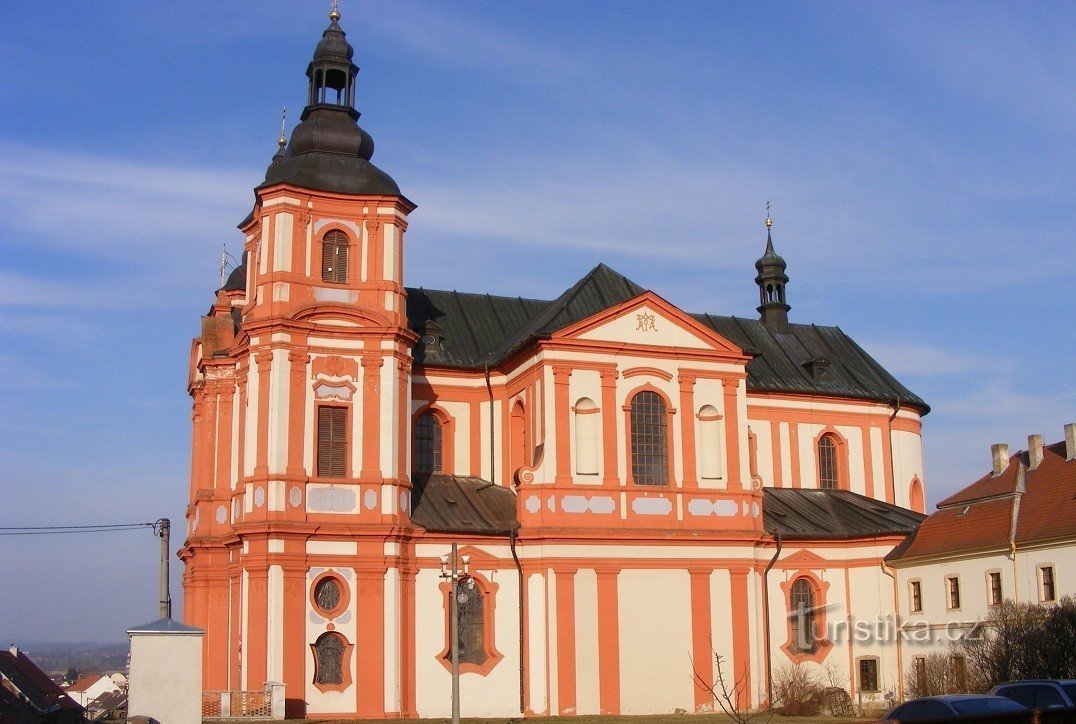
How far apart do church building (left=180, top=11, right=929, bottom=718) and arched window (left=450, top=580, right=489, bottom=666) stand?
6 centimetres

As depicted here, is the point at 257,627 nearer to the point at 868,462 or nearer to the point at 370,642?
the point at 370,642

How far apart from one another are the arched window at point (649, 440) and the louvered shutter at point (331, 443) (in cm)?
853

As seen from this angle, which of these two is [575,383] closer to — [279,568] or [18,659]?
[279,568]

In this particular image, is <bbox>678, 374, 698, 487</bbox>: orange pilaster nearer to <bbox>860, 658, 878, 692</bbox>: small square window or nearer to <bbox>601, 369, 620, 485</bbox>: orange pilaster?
<bbox>601, 369, 620, 485</bbox>: orange pilaster

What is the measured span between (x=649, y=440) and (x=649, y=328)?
334cm

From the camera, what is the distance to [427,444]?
37969 millimetres

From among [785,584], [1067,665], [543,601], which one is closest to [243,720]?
[543,601]

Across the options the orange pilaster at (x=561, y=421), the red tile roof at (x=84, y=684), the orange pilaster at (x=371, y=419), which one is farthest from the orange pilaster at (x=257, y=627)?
the red tile roof at (x=84, y=684)

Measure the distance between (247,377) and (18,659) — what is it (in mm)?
37930

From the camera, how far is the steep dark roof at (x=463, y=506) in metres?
34.6

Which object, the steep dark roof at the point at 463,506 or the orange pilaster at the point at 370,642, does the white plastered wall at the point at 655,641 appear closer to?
the steep dark roof at the point at 463,506

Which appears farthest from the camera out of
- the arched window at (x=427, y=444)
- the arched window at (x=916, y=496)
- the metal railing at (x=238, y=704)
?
the arched window at (x=916, y=496)

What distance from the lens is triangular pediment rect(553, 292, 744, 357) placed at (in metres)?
36.4

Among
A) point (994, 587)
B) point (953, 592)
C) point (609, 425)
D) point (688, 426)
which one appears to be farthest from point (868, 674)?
point (609, 425)
